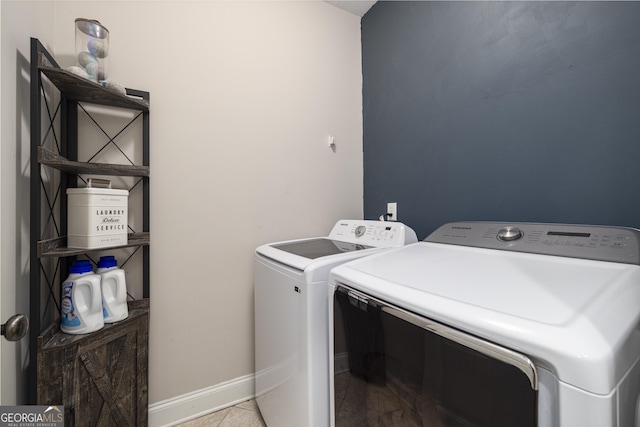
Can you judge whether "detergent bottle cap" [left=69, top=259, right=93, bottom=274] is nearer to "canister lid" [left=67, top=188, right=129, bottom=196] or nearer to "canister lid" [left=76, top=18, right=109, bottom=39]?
"canister lid" [left=67, top=188, right=129, bottom=196]

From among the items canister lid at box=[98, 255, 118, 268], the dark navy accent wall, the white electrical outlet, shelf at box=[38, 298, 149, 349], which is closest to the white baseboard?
shelf at box=[38, 298, 149, 349]

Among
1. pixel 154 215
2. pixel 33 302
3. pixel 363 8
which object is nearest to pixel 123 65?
pixel 154 215

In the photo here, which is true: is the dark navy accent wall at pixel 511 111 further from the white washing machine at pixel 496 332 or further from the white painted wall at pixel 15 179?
the white painted wall at pixel 15 179

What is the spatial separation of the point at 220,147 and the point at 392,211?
46.6 inches

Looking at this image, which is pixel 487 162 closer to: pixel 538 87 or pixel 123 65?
pixel 538 87

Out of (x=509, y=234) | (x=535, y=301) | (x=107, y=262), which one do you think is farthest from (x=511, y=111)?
(x=107, y=262)

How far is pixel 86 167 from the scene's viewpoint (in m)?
1.16

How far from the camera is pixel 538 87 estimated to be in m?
1.12

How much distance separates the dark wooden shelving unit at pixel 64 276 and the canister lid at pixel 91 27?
19cm

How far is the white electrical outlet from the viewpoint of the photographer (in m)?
1.83

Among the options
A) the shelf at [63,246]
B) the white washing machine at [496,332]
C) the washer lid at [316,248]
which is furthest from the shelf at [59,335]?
the white washing machine at [496,332]

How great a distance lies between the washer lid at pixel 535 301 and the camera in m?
0.44

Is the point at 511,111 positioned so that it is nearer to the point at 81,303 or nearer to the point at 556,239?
the point at 556,239

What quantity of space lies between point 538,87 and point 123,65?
195 cm
